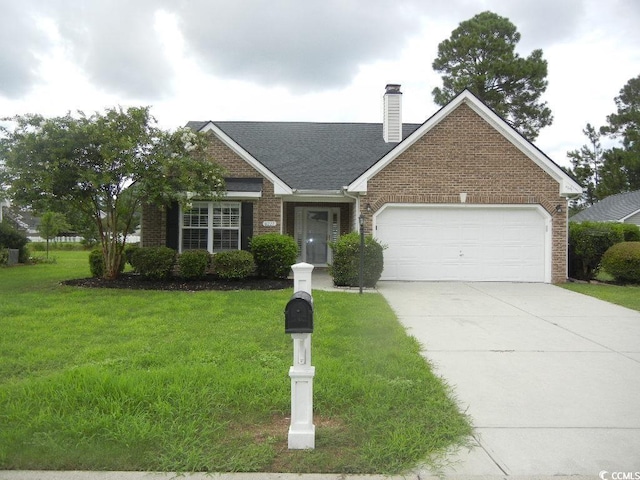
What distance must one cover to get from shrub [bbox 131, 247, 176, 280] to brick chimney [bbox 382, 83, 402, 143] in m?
9.96

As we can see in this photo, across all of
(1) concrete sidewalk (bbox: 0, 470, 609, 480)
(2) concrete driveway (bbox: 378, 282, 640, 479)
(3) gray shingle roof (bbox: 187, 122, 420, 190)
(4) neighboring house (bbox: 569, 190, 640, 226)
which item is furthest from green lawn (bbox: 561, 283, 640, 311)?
(4) neighboring house (bbox: 569, 190, 640, 226)

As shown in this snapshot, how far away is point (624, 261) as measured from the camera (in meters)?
13.9

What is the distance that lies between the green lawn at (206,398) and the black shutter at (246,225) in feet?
21.0

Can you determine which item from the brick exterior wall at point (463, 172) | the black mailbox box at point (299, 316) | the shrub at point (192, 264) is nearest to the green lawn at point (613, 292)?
the brick exterior wall at point (463, 172)

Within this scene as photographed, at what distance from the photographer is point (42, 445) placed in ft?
11.8

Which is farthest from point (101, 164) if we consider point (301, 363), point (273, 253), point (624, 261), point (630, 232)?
point (630, 232)

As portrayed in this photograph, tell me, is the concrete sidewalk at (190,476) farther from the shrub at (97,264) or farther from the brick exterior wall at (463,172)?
the shrub at (97,264)

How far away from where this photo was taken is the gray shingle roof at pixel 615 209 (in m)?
28.5

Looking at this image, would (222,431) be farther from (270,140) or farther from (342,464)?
(270,140)

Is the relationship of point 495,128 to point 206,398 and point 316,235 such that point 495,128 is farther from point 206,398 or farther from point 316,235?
point 206,398

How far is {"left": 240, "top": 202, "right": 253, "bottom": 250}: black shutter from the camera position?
47.5ft

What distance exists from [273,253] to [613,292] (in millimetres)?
8991

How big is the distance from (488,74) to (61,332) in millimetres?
30371

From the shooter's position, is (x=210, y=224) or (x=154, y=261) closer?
(x=154, y=261)
